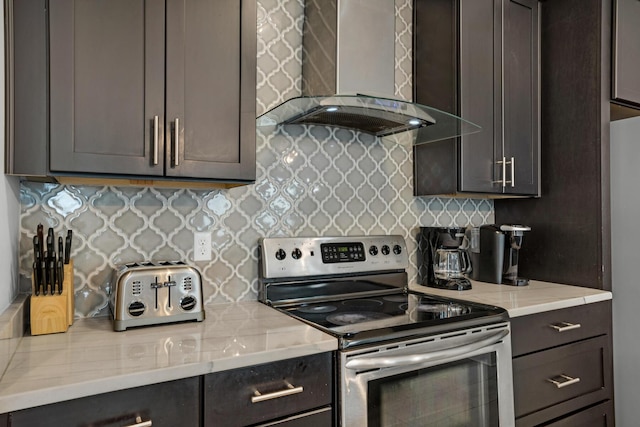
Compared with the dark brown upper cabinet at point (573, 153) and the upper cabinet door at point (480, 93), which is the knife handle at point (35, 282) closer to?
the upper cabinet door at point (480, 93)

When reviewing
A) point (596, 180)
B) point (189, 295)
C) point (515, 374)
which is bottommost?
point (515, 374)

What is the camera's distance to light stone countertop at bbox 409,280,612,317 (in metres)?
1.79

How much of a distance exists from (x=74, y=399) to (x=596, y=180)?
2363 mm

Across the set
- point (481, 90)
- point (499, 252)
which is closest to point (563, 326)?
point (499, 252)

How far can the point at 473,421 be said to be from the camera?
1.59m

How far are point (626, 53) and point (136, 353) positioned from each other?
2.64 meters

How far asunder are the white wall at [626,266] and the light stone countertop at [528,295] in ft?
0.37

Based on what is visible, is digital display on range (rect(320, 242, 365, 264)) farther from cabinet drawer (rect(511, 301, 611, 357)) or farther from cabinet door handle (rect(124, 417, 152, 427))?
cabinet door handle (rect(124, 417, 152, 427))

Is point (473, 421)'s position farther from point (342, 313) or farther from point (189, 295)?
point (189, 295)

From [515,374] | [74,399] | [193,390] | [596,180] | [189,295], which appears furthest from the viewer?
[596,180]

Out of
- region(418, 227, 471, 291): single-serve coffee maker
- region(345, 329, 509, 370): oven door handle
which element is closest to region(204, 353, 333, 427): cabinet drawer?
region(345, 329, 509, 370): oven door handle

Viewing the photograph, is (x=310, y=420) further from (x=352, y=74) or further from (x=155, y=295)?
(x=352, y=74)

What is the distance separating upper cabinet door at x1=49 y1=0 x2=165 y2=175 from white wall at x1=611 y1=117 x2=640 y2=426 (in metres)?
2.15

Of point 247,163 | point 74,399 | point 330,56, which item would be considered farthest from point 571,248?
point 74,399
